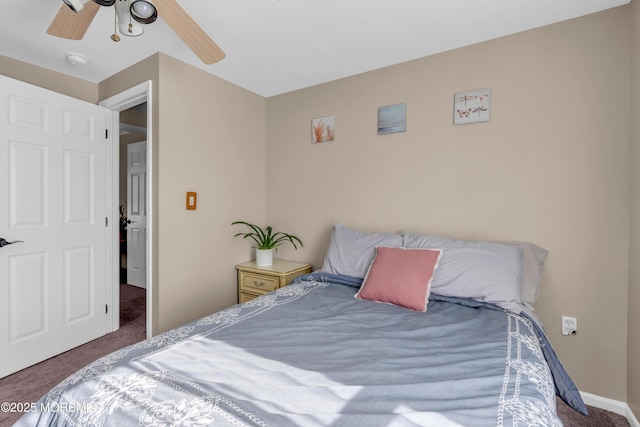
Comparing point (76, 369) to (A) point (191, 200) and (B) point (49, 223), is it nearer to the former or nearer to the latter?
(B) point (49, 223)

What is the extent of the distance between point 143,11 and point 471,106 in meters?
2.01

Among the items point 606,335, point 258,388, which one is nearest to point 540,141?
point 606,335

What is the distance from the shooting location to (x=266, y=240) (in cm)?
281

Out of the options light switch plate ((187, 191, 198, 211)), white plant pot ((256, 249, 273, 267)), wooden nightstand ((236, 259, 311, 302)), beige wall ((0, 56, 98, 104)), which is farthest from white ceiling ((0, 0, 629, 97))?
wooden nightstand ((236, 259, 311, 302))

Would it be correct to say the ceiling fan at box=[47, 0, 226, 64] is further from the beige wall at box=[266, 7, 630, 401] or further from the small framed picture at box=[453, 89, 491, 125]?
the small framed picture at box=[453, 89, 491, 125]

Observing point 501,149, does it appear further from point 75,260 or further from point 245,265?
point 75,260

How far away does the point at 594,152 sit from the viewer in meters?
1.77

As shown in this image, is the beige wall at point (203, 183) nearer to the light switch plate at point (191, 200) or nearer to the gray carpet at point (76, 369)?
the light switch plate at point (191, 200)

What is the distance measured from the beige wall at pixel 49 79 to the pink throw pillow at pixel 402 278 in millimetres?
2914

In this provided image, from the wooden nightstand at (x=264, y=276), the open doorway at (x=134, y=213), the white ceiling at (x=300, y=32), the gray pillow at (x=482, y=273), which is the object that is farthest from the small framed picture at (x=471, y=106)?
the open doorway at (x=134, y=213)

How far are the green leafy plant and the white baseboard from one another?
7.46ft

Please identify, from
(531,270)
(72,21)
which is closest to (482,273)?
(531,270)

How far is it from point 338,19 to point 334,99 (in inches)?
33.9

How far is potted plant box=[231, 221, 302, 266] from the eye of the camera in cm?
278
